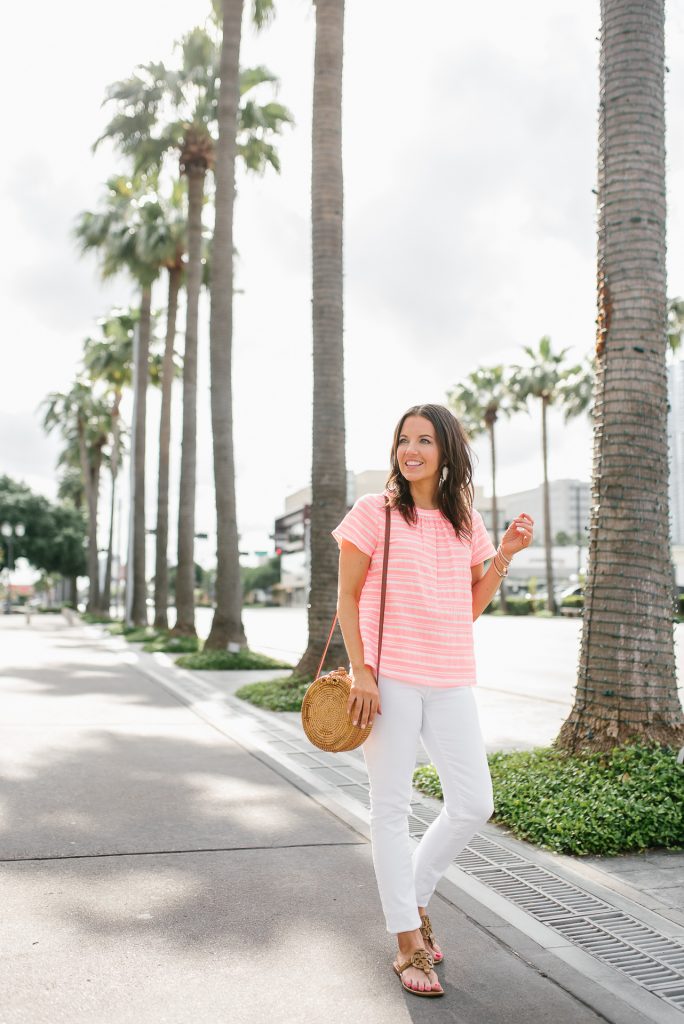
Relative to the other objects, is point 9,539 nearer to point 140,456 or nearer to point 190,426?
point 140,456

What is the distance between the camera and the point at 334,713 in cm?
357

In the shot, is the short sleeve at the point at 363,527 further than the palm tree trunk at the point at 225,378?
No

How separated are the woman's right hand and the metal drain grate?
1364 mm

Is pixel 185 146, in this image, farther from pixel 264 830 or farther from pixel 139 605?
pixel 264 830

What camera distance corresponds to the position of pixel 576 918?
4.25 metres

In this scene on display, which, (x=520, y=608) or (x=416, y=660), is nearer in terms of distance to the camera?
(x=416, y=660)

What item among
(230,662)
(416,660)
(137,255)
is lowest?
(230,662)

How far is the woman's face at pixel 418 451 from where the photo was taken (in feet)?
12.2

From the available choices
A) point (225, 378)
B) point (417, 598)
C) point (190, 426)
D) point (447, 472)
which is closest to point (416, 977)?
point (417, 598)

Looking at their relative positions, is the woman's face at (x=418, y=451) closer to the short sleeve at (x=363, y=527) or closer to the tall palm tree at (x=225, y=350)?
the short sleeve at (x=363, y=527)

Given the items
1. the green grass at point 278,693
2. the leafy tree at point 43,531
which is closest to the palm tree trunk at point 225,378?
the green grass at point 278,693

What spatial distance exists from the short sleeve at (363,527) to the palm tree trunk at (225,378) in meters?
14.6

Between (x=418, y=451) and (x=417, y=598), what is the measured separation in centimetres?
55

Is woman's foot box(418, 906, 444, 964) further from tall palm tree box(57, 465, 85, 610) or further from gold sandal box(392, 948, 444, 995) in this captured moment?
tall palm tree box(57, 465, 85, 610)
